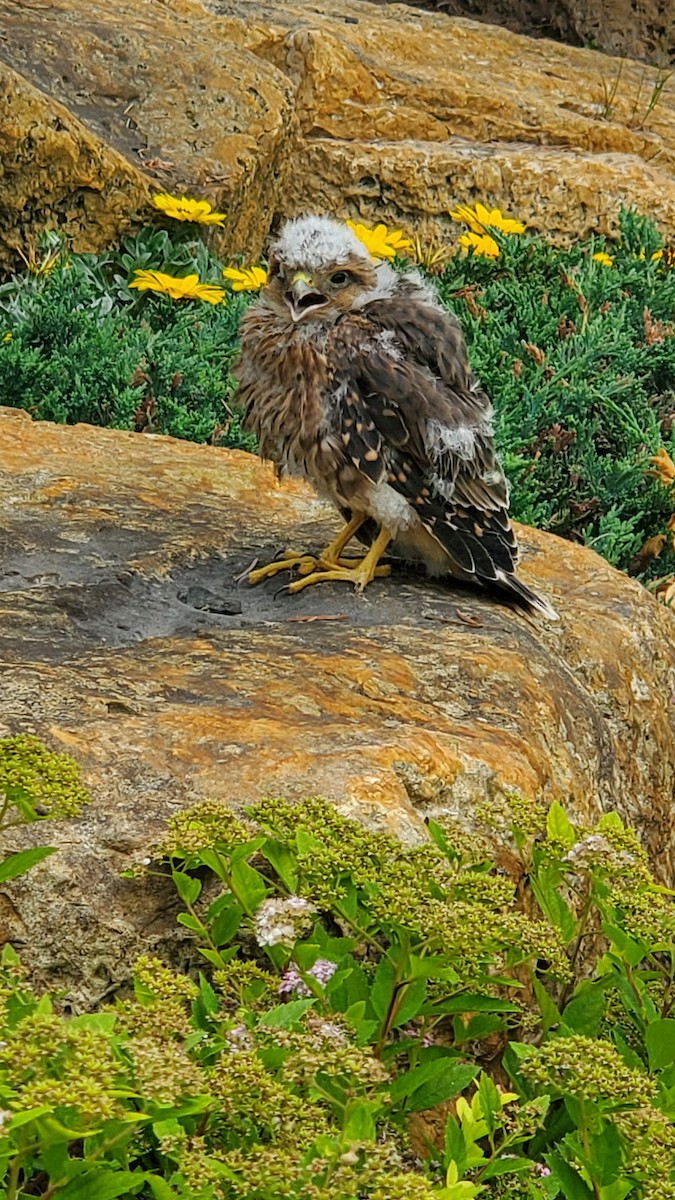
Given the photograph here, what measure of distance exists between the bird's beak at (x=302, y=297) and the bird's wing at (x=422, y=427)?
9 cm

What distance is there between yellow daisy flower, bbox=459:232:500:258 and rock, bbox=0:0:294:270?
117 centimetres

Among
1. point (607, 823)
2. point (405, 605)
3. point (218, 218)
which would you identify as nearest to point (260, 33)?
point (218, 218)

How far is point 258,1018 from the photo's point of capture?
6.77 feet

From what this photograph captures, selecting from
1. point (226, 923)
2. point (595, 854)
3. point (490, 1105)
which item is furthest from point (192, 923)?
point (595, 854)

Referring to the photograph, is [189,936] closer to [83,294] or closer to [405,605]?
[405,605]

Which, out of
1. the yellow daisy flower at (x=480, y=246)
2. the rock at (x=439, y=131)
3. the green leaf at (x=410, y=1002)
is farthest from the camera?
the rock at (x=439, y=131)

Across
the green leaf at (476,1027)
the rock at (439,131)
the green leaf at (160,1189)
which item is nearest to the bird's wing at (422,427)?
the green leaf at (476,1027)

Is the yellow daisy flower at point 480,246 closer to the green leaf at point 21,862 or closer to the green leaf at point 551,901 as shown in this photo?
the green leaf at point 551,901

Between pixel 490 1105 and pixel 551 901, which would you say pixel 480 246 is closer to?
pixel 551 901

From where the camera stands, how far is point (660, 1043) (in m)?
2.39

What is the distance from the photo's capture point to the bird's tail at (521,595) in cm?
369

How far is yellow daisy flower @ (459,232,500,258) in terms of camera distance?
25.2ft

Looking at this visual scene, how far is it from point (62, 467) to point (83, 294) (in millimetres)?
2088

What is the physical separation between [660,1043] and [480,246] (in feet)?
19.5
